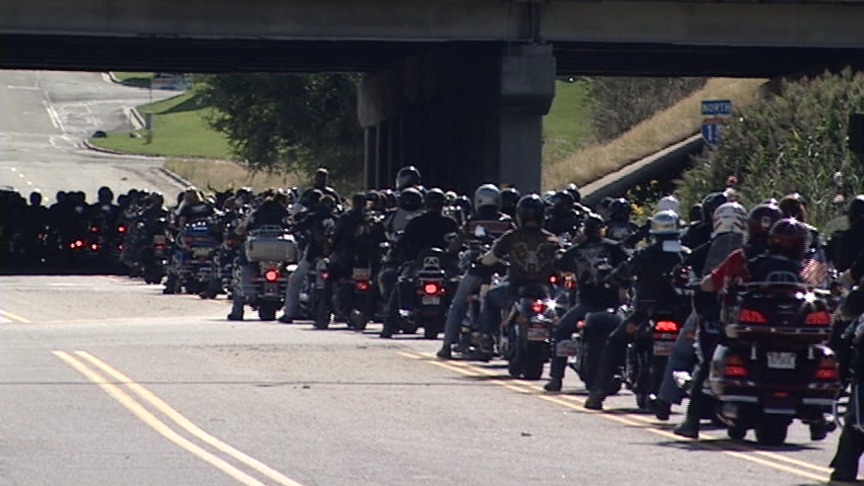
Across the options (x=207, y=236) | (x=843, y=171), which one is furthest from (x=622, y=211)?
(x=207, y=236)

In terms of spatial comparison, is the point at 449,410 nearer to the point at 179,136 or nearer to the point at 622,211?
the point at 622,211

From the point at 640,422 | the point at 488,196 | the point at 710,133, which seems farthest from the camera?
the point at 710,133

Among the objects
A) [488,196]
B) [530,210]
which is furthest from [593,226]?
[488,196]

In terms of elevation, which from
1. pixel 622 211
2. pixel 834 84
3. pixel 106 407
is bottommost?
pixel 106 407

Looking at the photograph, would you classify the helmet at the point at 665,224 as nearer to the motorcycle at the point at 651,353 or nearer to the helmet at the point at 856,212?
the motorcycle at the point at 651,353

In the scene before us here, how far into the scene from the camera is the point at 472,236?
2330 centimetres

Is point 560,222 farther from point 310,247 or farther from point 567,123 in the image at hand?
point 567,123

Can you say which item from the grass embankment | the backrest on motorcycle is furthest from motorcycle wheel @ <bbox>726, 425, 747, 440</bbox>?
the grass embankment

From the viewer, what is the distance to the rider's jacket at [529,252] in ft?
67.7

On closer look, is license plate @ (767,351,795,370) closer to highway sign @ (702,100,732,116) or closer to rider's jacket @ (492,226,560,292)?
rider's jacket @ (492,226,560,292)

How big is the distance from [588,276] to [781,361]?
4.34 m

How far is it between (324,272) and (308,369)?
780 cm

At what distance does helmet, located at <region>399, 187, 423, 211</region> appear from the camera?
1068 inches

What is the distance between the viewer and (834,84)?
39344 millimetres
